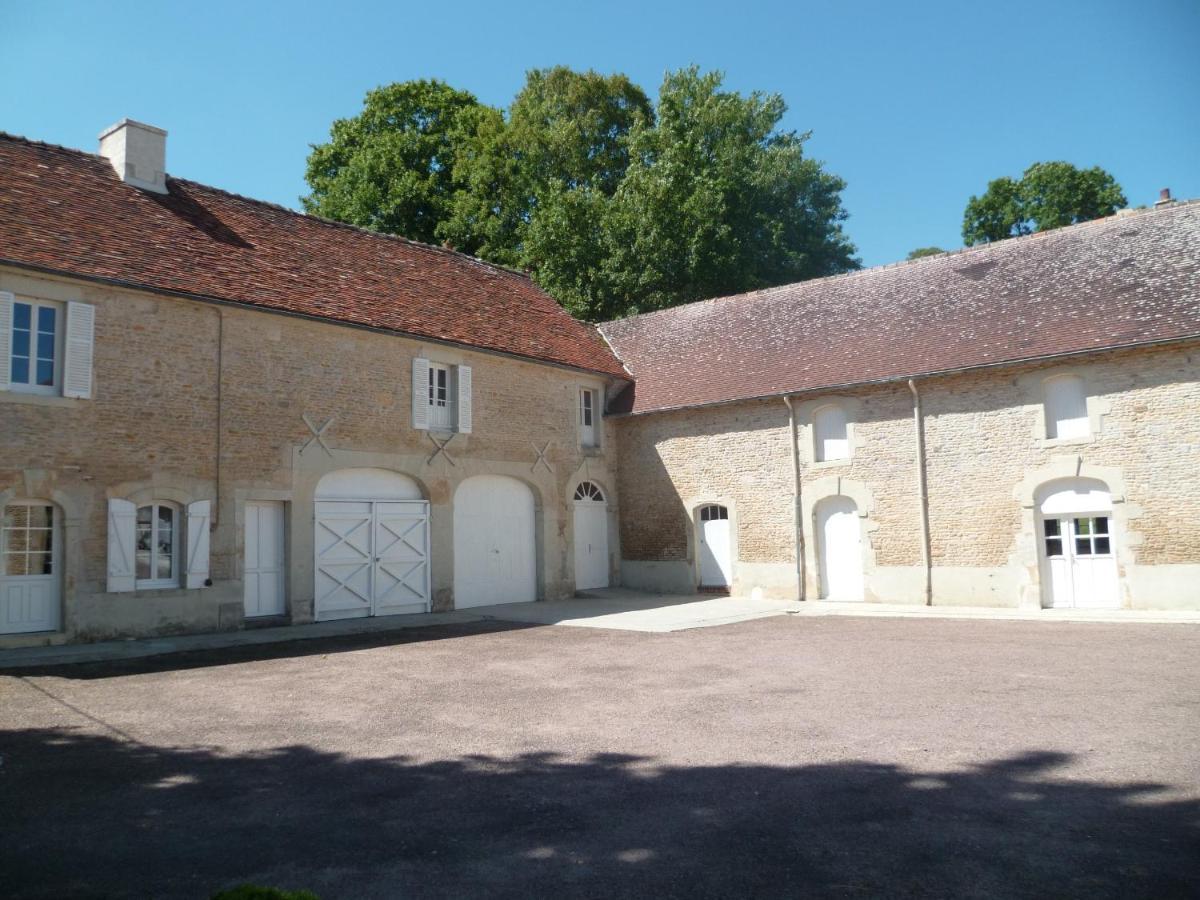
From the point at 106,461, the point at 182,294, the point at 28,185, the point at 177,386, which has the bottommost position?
the point at 106,461

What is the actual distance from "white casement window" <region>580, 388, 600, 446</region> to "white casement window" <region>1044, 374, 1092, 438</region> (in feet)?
29.7

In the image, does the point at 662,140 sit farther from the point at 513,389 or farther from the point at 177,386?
the point at 177,386

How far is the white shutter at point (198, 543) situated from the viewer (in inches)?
490

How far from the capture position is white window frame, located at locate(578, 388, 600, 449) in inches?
780

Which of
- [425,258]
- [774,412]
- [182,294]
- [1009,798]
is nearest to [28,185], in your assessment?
[182,294]

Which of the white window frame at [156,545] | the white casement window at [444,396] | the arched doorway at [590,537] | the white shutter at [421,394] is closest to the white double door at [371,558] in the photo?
the white shutter at [421,394]

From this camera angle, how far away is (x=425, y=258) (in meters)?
18.7

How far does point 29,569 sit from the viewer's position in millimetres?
11141

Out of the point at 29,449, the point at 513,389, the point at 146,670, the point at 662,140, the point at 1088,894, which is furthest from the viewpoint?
the point at 662,140

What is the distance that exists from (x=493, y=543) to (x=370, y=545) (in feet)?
9.51

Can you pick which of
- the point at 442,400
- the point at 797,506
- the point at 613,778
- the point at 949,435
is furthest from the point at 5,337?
the point at 949,435

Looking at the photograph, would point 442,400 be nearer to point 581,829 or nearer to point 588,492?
point 588,492

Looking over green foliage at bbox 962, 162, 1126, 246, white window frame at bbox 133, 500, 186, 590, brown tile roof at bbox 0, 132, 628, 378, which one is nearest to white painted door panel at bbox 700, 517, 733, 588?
brown tile roof at bbox 0, 132, 628, 378

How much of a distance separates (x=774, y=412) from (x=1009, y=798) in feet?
43.4
